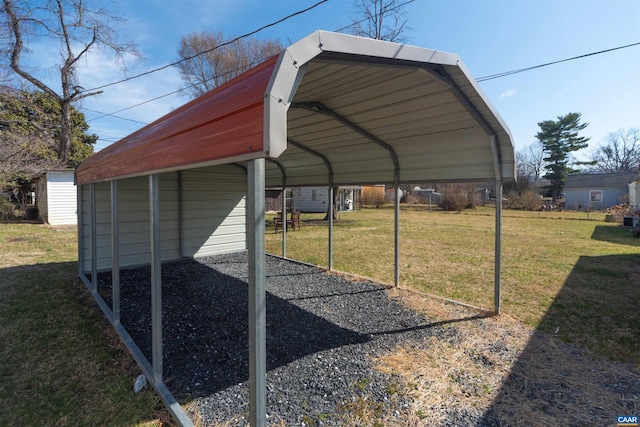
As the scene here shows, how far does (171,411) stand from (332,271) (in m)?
4.15

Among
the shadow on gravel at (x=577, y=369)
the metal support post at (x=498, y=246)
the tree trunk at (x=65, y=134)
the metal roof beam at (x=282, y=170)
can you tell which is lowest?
the shadow on gravel at (x=577, y=369)

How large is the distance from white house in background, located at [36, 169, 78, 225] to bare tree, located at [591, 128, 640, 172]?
4945 centimetres

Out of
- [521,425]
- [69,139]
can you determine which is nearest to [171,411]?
A: [521,425]

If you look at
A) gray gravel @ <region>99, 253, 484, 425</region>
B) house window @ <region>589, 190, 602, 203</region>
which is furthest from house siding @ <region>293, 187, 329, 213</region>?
house window @ <region>589, 190, 602, 203</region>

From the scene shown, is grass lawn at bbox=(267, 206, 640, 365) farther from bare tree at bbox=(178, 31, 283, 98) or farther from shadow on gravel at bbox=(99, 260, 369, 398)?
bare tree at bbox=(178, 31, 283, 98)

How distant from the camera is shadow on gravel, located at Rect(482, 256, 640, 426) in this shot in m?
2.16

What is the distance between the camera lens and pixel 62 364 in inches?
108

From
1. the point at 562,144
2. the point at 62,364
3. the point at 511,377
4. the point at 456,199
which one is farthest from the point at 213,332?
the point at 562,144

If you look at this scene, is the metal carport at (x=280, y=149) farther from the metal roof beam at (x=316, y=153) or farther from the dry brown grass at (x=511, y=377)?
the dry brown grass at (x=511, y=377)

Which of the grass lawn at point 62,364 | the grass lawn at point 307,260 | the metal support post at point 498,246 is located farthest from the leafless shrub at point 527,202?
the grass lawn at point 62,364

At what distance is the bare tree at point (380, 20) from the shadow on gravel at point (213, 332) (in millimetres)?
9451

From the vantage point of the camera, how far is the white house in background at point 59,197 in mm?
12672

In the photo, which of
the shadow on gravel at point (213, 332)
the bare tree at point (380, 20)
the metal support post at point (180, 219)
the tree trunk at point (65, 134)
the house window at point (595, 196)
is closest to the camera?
the shadow on gravel at point (213, 332)

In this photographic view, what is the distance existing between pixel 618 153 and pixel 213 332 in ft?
175
